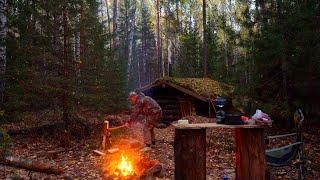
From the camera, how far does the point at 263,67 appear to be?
41.0 ft

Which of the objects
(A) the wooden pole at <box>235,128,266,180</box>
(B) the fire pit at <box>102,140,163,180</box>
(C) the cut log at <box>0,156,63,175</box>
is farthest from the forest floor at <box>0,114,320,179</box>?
(A) the wooden pole at <box>235,128,266,180</box>

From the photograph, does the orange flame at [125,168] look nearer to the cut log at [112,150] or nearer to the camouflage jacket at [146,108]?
the cut log at [112,150]

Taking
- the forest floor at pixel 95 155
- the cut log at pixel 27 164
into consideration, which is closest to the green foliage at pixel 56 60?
the forest floor at pixel 95 155

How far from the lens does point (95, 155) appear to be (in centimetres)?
998

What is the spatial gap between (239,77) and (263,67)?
3.98 feet

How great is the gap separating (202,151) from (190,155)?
194 mm

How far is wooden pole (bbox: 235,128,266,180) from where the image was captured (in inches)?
200

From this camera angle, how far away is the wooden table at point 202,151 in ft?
16.0

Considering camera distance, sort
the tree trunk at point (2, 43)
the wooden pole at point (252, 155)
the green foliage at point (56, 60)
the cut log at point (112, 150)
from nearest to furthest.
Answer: the wooden pole at point (252, 155) → the cut log at point (112, 150) → the green foliage at point (56, 60) → the tree trunk at point (2, 43)

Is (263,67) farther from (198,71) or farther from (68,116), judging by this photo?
(198,71)

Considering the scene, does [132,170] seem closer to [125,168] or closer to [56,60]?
[125,168]

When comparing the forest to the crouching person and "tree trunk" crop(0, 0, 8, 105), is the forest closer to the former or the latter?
"tree trunk" crop(0, 0, 8, 105)

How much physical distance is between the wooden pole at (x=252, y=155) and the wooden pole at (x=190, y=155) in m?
0.67

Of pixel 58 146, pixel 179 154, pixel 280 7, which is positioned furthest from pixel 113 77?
pixel 179 154
